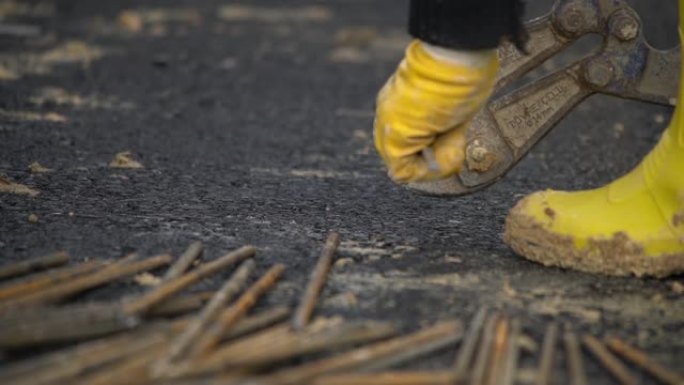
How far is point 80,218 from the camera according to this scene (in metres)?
3.98

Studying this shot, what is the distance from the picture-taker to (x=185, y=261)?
3430 millimetres

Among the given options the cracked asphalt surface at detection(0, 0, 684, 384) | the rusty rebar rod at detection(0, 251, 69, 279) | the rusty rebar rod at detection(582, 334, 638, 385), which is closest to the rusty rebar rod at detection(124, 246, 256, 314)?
the cracked asphalt surface at detection(0, 0, 684, 384)

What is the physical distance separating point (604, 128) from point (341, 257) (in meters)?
2.74

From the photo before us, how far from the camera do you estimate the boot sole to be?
11.6ft

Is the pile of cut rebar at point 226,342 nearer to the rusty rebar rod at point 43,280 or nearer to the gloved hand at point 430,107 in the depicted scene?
the rusty rebar rod at point 43,280

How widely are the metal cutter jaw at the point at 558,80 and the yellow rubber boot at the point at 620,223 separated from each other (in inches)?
9.6

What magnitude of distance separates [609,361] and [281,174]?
226 centimetres

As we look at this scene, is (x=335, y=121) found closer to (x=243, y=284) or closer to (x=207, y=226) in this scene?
(x=207, y=226)

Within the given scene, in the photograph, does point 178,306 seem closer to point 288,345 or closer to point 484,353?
point 288,345

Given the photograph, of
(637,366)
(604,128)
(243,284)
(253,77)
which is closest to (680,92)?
(637,366)

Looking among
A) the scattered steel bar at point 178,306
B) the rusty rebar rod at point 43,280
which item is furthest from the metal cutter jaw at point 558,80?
the rusty rebar rod at point 43,280

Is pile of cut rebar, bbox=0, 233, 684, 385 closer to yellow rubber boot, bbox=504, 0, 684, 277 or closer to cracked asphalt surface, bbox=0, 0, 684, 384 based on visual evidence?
cracked asphalt surface, bbox=0, 0, 684, 384

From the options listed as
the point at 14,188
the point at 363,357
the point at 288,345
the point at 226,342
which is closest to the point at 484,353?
the point at 363,357

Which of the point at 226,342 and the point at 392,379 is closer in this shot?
the point at 392,379
